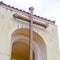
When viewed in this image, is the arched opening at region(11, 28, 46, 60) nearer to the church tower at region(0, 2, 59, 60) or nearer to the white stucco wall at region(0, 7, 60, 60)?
the church tower at region(0, 2, 59, 60)

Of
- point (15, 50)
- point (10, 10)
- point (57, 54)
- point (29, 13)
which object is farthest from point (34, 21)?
point (15, 50)

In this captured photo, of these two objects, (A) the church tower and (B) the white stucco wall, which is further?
(A) the church tower

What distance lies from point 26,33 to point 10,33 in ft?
1.85

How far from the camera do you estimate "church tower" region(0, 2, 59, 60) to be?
15.0 ft

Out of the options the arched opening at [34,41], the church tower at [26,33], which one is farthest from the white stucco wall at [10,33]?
the arched opening at [34,41]

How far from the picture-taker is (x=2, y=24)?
462cm

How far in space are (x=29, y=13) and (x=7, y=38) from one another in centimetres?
86

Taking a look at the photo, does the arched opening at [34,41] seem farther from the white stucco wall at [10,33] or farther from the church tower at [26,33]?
the white stucco wall at [10,33]

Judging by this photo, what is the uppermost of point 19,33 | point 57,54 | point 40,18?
point 40,18

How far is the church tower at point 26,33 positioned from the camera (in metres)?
4.58

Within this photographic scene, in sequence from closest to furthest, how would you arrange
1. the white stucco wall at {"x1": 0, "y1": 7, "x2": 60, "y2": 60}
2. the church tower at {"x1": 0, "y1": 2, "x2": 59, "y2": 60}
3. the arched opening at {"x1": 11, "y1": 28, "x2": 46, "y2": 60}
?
the white stucco wall at {"x1": 0, "y1": 7, "x2": 60, "y2": 60}
the church tower at {"x1": 0, "y1": 2, "x2": 59, "y2": 60}
the arched opening at {"x1": 11, "y1": 28, "x2": 46, "y2": 60}

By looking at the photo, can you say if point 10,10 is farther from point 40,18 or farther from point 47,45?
point 47,45

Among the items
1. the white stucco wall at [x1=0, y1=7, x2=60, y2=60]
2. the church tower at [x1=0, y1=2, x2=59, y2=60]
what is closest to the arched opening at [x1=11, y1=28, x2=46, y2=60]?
the church tower at [x1=0, y1=2, x2=59, y2=60]

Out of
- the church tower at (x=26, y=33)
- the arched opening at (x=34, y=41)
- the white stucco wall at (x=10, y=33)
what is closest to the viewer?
the white stucco wall at (x=10, y=33)
